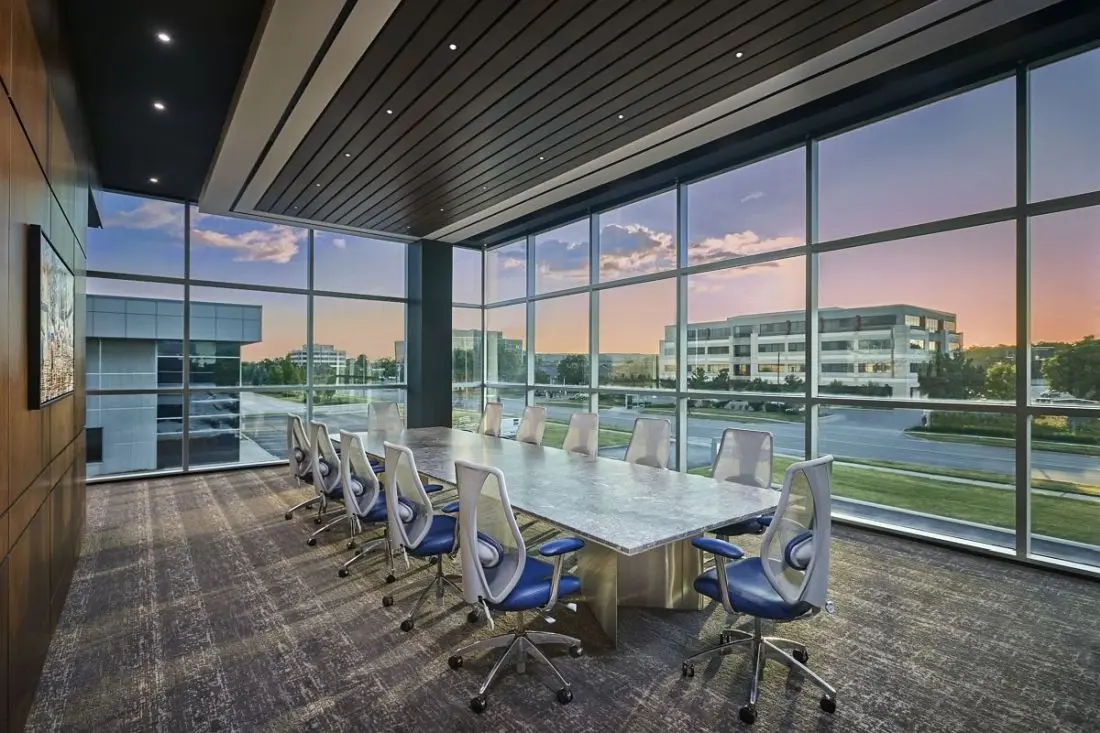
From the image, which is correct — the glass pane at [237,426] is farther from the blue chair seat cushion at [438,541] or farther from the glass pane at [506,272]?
the blue chair seat cushion at [438,541]

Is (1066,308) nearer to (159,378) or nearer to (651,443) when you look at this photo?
(651,443)

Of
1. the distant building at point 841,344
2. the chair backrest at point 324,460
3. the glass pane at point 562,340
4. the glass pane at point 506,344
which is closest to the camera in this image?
the chair backrest at point 324,460

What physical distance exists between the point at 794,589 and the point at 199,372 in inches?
330

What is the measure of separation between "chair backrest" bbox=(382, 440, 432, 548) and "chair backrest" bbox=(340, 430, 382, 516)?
66 centimetres

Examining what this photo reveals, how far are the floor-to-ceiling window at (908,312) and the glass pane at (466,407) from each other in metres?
3.58

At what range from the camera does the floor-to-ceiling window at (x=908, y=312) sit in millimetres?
4078

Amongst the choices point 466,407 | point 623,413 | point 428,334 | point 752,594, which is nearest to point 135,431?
point 428,334

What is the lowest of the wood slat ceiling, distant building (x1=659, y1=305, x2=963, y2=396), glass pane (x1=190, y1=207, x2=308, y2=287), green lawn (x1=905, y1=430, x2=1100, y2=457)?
green lawn (x1=905, y1=430, x2=1100, y2=457)

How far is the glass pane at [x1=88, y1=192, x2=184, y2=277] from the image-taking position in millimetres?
6926

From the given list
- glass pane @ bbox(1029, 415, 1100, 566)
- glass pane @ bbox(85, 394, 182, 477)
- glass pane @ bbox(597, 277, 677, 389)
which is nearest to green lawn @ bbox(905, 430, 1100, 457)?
glass pane @ bbox(1029, 415, 1100, 566)

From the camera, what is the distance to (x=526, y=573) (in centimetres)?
272

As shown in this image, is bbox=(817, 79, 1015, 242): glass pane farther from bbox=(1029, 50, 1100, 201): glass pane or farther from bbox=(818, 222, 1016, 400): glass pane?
bbox=(818, 222, 1016, 400): glass pane

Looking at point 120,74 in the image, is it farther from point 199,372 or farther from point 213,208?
point 199,372

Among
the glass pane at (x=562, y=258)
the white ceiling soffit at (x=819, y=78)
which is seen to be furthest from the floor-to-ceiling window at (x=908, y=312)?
the white ceiling soffit at (x=819, y=78)
